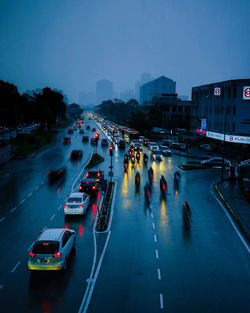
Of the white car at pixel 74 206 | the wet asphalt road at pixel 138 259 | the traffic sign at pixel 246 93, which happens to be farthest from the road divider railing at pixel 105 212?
the traffic sign at pixel 246 93

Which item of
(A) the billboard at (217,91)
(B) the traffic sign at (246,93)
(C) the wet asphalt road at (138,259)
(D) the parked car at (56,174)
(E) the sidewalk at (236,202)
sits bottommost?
(C) the wet asphalt road at (138,259)

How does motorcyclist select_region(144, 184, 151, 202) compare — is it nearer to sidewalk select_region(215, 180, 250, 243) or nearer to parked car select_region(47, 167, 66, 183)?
sidewalk select_region(215, 180, 250, 243)

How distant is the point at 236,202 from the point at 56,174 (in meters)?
22.2

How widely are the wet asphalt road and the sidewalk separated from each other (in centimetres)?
84

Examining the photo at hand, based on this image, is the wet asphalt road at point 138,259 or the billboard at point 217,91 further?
the billboard at point 217,91

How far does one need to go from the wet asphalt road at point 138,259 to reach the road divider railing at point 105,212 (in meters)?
0.65

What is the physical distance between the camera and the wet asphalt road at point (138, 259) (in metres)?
13.1

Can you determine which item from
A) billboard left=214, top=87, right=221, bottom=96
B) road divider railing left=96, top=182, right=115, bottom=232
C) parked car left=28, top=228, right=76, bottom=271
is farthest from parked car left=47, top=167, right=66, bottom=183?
billboard left=214, top=87, right=221, bottom=96

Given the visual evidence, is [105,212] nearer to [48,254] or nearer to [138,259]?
[138,259]

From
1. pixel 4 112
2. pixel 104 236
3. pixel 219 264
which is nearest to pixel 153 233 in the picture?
pixel 104 236

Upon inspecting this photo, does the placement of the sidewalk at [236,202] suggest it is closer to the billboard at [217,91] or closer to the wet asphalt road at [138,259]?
the wet asphalt road at [138,259]

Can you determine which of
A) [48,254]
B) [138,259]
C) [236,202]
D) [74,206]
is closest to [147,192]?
[236,202]

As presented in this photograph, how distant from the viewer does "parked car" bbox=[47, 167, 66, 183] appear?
37812 millimetres

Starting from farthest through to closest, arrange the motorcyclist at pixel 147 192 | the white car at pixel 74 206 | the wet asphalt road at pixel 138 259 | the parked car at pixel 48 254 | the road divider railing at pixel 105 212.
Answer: the motorcyclist at pixel 147 192, the white car at pixel 74 206, the road divider railing at pixel 105 212, the parked car at pixel 48 254, the wet asphalt road at pixel 138 259
